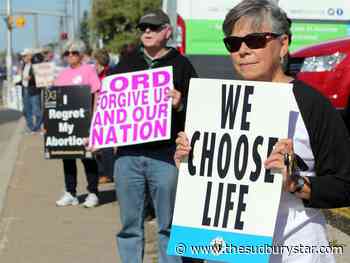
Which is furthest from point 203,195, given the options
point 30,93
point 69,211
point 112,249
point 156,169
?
point 30,93

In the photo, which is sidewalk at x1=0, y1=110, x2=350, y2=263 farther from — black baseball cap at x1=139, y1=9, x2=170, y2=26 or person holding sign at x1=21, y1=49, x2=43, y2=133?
person holding sign at x1=21, y1=49, x2=43, y2=133

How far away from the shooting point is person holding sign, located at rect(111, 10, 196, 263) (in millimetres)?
4863

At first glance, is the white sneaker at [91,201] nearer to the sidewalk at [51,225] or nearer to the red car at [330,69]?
the sidewalk at [51,225]

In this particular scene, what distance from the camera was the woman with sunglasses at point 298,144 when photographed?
8.70 ft

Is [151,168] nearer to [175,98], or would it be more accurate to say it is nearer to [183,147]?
[175,98]

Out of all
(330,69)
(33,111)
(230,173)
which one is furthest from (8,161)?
(230,173)

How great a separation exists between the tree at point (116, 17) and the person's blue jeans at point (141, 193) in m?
33.2

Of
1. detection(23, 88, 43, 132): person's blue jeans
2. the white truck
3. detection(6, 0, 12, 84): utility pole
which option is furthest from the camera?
detection(6, 0, 12, 84): utility pole

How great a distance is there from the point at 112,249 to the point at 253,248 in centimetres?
399

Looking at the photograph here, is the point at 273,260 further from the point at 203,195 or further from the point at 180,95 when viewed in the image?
the point at 180,95

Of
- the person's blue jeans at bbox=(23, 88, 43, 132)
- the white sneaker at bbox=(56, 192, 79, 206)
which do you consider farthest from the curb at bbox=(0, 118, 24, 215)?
the white sneaker at bbox=(56, 192, 79, 206)

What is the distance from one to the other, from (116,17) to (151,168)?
36.0 m

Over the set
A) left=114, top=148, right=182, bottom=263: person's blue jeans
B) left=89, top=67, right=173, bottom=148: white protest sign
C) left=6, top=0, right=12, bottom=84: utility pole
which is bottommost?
left=6, top=0, right=12, bottom=84: utility pole

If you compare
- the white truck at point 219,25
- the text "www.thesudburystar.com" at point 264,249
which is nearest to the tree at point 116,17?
the white truck at point 219,25
